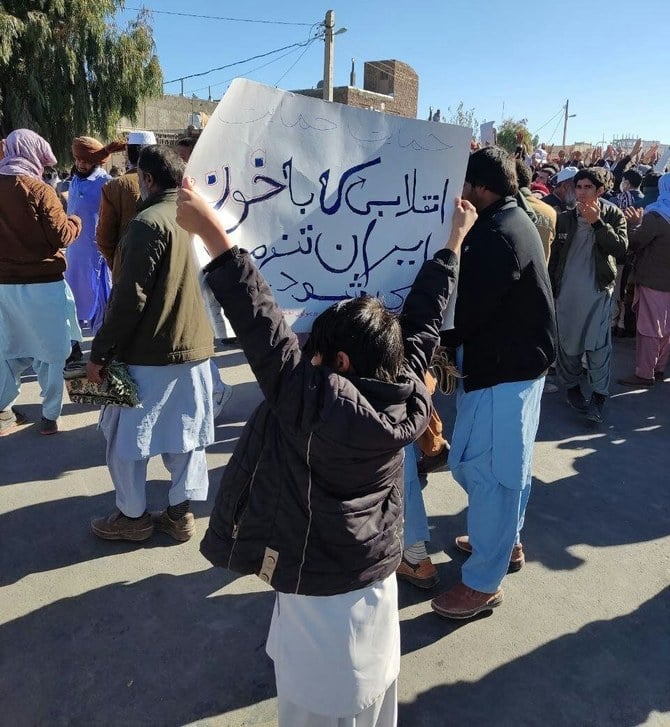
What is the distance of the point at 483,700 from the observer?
2.19 meters

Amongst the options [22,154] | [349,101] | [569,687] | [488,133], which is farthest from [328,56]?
[569,687]

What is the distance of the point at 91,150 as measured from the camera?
16.3ft

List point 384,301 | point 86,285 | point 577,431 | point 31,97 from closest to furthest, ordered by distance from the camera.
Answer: point 384,301, point 577,431, point 86,285, point 31,97

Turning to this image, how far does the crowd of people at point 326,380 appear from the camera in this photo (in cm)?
143

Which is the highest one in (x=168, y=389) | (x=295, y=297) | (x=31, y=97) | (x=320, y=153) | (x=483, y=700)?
(x=31, y=97)

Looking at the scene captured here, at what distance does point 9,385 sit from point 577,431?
411cm

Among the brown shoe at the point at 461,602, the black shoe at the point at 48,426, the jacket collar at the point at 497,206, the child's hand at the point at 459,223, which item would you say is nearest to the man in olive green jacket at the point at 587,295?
the jacket collar at the point at 497,206

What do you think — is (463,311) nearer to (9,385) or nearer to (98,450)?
(98,450)

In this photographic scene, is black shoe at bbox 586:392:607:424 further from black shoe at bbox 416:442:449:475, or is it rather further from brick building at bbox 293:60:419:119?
brick building at bbox 293:60:419:119

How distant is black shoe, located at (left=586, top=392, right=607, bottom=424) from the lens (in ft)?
15.6

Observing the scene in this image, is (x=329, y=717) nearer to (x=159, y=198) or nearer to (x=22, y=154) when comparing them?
(x=159, y=198)

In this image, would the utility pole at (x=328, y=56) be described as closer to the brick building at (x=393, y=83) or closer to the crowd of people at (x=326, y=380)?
the brick building at (x=393, y=83)

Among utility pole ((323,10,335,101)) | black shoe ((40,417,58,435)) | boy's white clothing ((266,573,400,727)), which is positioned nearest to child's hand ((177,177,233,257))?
boy's white clothing ((266,573,400,727))

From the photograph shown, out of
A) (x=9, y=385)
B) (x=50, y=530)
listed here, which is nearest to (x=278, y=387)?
(x=50, y=530)
